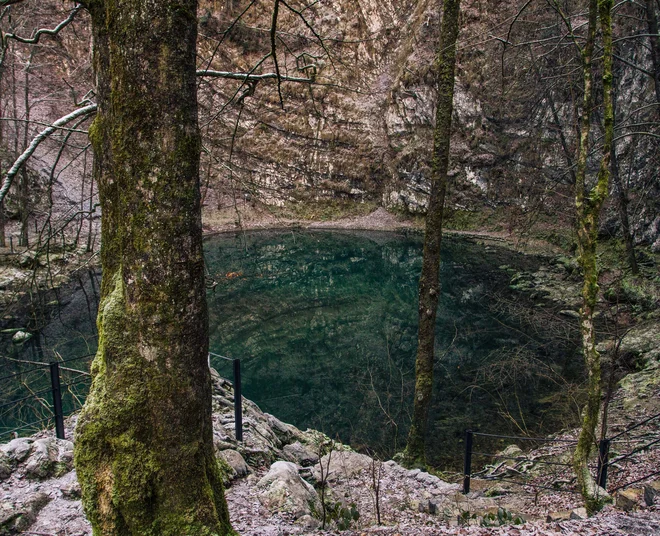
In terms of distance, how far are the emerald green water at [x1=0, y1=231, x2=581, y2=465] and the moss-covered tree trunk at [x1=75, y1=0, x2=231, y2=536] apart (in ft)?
7.99

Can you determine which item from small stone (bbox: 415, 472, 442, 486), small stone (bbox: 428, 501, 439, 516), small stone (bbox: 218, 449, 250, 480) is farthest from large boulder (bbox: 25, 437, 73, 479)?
small stone (bbox: 415, 472, 442, 486)

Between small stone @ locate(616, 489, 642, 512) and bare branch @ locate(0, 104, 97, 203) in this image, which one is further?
small stone @ locate(616, 489, 642, 512)

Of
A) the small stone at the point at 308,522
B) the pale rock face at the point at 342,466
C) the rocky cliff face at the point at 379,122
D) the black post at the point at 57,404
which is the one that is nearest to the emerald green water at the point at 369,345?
the black post at the point at 57,404

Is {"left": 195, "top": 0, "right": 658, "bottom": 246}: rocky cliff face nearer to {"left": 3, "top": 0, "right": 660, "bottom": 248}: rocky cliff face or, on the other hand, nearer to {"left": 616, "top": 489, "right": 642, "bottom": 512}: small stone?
{"left": 3, "top": 0, "right": 660, "bottom": 248}: rocky cliff face

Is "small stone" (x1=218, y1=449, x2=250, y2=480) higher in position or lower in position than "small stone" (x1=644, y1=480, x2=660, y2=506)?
lower

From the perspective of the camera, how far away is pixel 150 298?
2.48 m

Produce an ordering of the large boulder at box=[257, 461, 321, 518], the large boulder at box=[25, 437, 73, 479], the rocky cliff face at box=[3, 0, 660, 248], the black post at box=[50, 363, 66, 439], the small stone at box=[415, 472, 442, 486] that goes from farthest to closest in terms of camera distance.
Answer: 1. the rocky cliff face at box=[3, 0, 660, 248]
2. the small stone at box=[415, 472, 442, 486]
3. the black post at box=[50, 363, 66, 439]
4. the large boulder at box=[25, 437, 73, 479]
5. the large boulder at box=[257, 461, 321, 518]

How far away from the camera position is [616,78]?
1720cm

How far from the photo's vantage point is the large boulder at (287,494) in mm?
4059

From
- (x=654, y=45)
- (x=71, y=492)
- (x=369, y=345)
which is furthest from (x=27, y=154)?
(x=654, y=45)

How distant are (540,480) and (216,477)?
190 inches

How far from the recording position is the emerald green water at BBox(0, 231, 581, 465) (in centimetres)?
907

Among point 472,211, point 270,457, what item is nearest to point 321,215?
point 472,211

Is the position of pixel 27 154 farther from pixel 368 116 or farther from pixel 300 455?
pixel 368 116
